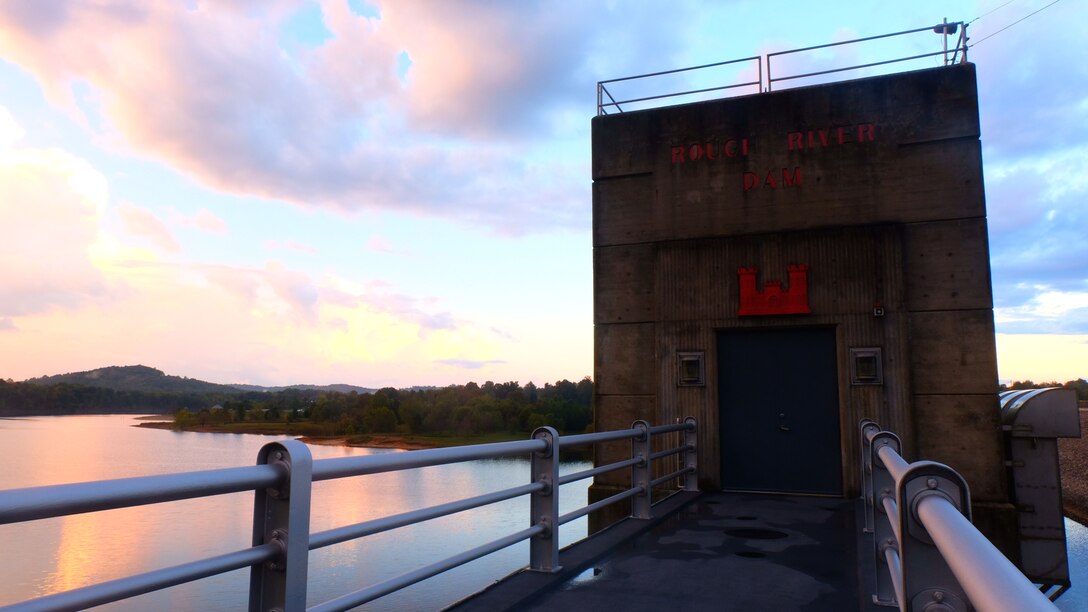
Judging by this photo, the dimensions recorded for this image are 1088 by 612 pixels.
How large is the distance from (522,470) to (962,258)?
6221 cm

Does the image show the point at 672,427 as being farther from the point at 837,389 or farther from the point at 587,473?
the point at 587,473

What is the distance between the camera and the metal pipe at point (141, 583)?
6.51 feet

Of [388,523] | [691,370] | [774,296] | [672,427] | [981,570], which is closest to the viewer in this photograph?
[981,570]

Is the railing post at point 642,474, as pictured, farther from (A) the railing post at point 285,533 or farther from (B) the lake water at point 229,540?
(B) the lake water at point 229,540

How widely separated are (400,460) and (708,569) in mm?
3363

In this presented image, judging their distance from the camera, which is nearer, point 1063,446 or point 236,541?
point 236,541

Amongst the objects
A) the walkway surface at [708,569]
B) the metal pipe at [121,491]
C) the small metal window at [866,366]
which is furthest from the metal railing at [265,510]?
the small metal window at [866,366]

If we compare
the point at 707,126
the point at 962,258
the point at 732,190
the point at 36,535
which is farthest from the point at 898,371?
the point at 36,535

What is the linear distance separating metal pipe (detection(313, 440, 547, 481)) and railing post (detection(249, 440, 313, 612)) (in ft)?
0.75

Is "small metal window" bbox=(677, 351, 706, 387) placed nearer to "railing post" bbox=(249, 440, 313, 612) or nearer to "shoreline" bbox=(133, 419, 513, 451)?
"railing post" bbox=(249, 440, 313, 612)

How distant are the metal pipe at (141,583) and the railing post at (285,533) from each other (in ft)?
0.19

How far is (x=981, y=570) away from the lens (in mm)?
1199

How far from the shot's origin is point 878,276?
1032 cm

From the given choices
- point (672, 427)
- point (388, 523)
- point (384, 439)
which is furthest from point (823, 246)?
point (384, 439)
